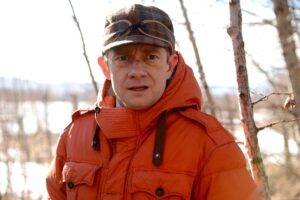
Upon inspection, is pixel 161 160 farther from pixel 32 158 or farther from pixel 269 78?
pixel 32 158

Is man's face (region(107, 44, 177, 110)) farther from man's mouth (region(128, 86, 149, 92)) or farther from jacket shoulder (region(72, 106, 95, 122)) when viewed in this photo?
jacket shoulder (region(72, 106, 95, 122))

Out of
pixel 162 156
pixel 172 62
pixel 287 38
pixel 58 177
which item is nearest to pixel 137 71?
pixel 172 62

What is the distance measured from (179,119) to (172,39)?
349mm

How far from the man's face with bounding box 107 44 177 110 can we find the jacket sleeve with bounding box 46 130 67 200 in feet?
1.53

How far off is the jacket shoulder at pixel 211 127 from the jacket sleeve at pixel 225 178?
3cm

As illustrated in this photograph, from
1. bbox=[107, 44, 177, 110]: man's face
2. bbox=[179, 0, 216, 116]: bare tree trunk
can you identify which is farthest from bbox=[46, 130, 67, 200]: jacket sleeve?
bbox=[179, 0, 216, 116]: bare tree trunk

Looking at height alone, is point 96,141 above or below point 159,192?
above

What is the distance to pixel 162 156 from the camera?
2.03 metres

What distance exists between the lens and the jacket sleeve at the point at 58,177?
2.34m

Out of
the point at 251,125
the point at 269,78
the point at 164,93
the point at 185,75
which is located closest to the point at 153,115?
the point at 164,93

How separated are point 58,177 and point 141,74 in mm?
697

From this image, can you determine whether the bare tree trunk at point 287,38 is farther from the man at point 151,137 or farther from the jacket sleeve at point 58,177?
the jacket sleeve at point 58,177

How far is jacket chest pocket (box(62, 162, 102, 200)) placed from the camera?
2115 mm

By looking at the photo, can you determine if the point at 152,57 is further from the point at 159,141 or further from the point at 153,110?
the point at 159,141
